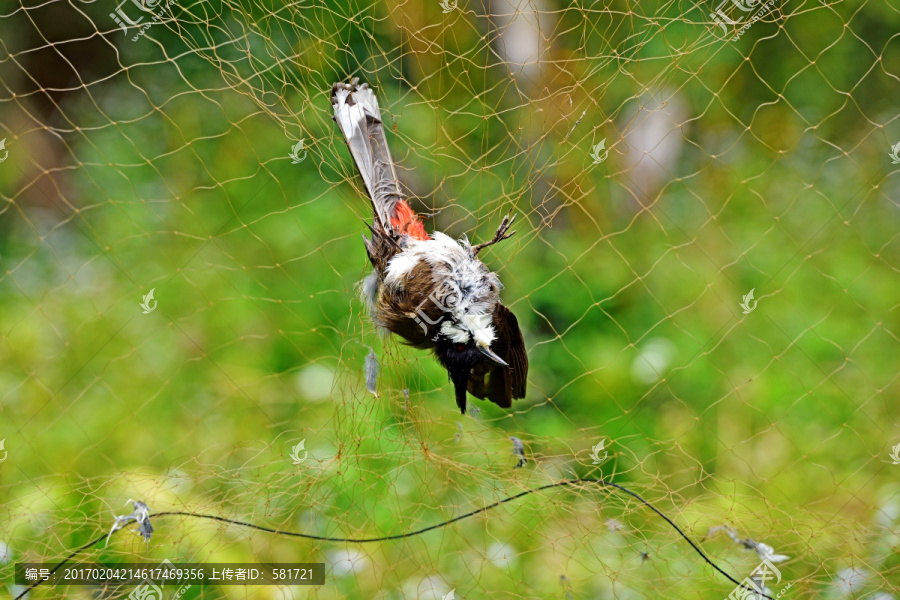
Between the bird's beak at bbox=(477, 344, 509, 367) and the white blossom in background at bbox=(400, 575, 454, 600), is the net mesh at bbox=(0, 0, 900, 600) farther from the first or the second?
the bird's beak at bbox=(477, 344, 509, 367)

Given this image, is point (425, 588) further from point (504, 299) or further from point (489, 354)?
point (504, 299)

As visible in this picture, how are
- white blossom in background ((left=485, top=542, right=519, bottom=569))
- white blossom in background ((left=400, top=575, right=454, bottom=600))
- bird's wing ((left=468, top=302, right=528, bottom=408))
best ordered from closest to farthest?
bird's wing ((left=468, top=302, right=528, bottom=408)), white blossom in background ((left=400, top=575, right=454, bottom=600)), white blossom in background ((left=485, top=542, right=519, bottom=569))

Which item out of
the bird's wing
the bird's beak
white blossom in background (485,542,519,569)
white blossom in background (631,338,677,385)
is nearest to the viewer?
the bird's beak

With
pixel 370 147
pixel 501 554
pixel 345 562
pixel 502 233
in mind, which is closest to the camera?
pixel 502 233

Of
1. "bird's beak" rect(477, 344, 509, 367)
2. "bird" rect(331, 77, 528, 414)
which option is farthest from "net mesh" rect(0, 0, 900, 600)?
"bird's beak" rect(477, 344, 509, 367)

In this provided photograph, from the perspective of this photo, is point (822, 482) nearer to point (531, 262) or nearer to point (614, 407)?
point (614, 407)

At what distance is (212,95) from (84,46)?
6.37ft

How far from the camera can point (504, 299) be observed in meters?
4.06

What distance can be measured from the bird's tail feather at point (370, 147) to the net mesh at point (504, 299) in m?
0.27

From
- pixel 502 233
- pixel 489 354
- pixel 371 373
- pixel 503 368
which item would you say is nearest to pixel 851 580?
pixel 503 368

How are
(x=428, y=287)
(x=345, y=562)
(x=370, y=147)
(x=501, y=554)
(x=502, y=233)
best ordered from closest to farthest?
(x=428, y=287) < (x=502, y=233) < (x=370, y=147) < (x=345, y=562) < (x=501, y=554)

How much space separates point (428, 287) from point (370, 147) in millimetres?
672

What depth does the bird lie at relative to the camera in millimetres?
2676

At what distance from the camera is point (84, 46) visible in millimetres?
6145
